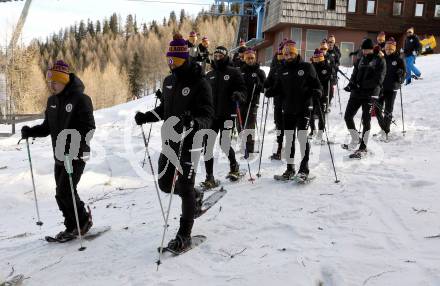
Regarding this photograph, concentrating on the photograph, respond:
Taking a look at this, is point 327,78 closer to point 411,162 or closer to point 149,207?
point 411,162

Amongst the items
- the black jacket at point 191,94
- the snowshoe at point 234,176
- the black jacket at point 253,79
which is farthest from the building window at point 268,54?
the black jacket at point 191,94

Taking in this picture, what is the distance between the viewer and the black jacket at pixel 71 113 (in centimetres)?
498

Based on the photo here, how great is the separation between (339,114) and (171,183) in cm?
1149

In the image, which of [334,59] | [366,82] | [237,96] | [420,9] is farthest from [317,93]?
[420,9]

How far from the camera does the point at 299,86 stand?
→ 6688 mm

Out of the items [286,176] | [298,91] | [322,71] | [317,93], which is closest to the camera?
[317,93]

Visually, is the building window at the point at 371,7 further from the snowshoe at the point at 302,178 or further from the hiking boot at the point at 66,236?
the hiking boot at the point at 66,236

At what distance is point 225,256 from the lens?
442 centimetres

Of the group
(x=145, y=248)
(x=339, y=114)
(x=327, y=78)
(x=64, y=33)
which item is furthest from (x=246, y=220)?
(x=64, y=33)

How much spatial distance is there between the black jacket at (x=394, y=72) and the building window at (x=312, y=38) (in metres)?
19.7

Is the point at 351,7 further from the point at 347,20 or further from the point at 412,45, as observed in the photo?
the point at 412,45

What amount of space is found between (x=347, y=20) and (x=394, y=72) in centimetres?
2142

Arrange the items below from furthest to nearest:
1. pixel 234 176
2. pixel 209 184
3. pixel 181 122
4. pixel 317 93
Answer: pixel 234 176
pixel 209 184
pixel 317 93
pixel 181 122

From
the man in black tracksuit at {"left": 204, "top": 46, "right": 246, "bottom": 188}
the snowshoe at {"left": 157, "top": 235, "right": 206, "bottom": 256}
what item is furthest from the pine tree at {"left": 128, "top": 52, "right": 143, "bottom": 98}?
the snowshoe at {"left": 157, "top": 235, "right": 206, "bottom": 256}
